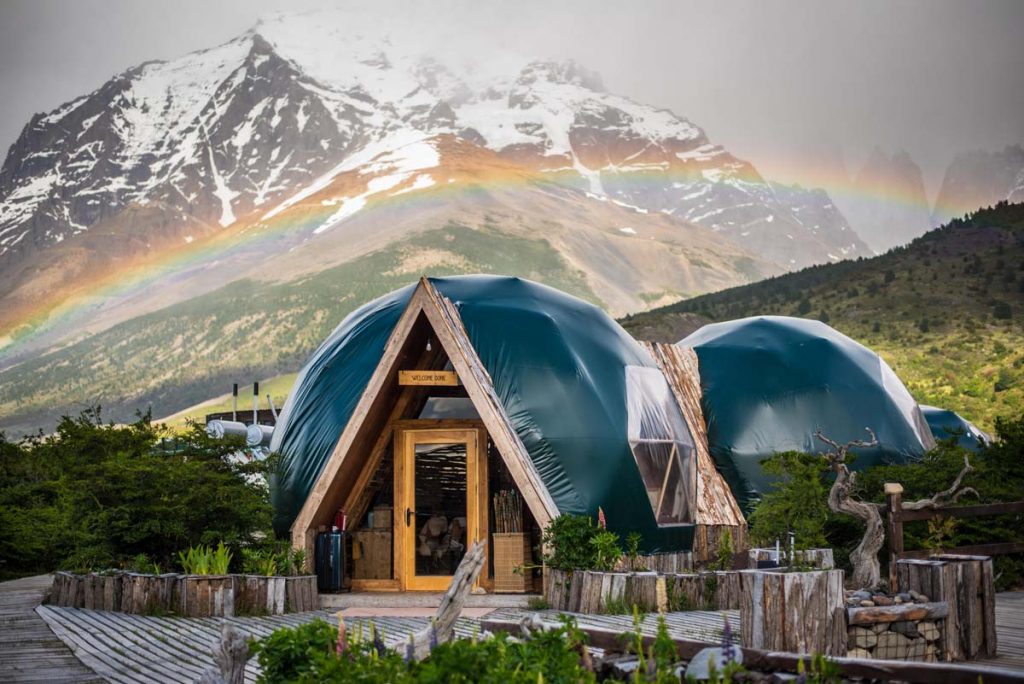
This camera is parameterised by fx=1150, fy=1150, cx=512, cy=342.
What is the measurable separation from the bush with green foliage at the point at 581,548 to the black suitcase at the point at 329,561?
Result: 3279 millimetres

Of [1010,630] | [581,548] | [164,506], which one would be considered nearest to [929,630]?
[1010,630]

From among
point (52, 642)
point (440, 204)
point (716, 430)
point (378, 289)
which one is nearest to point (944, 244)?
point (716, 430)

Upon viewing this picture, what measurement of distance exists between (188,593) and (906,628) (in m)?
7.45

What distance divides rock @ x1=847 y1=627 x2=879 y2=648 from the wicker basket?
21.3ft

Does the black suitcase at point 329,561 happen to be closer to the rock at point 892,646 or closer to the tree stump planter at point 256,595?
the tree stump planter at point 256,595

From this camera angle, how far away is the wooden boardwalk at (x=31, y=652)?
8.39m

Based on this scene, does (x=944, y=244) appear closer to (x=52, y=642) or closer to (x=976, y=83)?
(x=52, y=642)

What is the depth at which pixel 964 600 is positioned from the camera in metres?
9.16

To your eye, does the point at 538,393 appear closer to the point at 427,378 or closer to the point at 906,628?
the point at 427,378

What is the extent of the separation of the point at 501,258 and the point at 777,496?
11529 centimetres

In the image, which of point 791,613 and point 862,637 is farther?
point 862,637

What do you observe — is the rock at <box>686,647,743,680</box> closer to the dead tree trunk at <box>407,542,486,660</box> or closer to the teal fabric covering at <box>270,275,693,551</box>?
the dead tree trunk at <box>407,542,486,660</box>

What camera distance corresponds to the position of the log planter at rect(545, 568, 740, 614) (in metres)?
12.3

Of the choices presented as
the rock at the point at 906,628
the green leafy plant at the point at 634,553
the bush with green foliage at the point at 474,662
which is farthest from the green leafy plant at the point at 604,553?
the bush with green foliage at the point at 474,662
